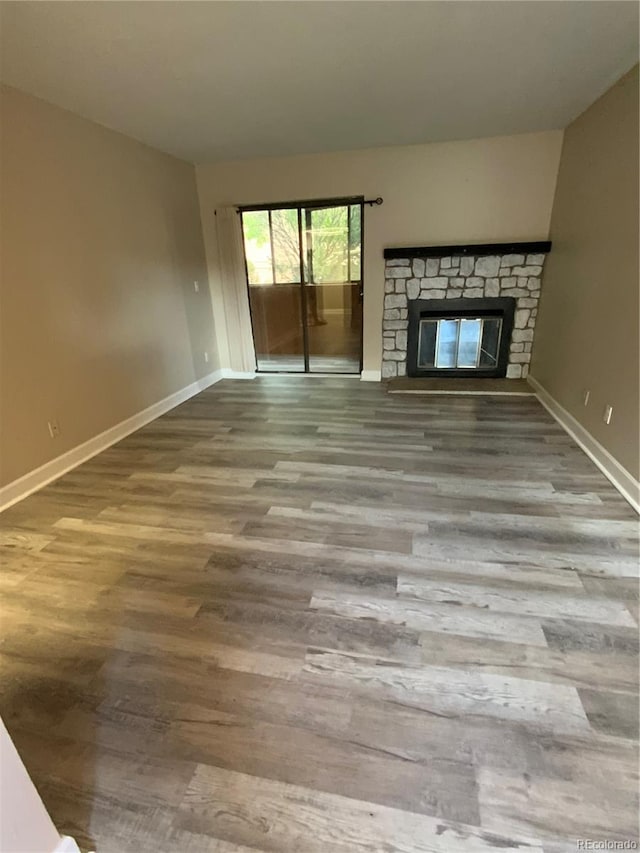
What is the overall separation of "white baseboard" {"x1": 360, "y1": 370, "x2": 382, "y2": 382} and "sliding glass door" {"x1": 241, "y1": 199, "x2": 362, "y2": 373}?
229 millimetres

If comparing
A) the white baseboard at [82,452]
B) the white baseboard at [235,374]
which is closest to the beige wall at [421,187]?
the white baseboard at [235,374]

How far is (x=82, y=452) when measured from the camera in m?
3.24

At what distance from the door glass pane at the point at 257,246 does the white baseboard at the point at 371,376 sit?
65.7 inches

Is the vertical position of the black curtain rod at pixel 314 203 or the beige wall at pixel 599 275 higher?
the black curtain rod at pixel 314 203

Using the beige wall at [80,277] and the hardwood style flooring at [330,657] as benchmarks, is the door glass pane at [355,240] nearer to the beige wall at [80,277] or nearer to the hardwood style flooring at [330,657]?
the beige wall at [80,277]

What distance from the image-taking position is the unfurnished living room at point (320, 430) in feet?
3.92

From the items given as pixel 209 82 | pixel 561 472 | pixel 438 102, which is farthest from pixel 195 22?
pixel 561 472

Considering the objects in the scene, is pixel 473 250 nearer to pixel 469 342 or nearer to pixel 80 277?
pixel 469 342

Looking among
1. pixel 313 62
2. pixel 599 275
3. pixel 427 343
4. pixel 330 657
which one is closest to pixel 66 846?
pixel 330 657

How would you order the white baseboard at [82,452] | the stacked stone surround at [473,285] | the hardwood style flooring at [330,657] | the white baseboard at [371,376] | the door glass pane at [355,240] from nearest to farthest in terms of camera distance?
the hardwood style flooring at [330,657] < the white baseboard at [82,452] < the stacked stone surround at [473,285] < the door glass pane at [355,240] < the white baseboard at [371,376]

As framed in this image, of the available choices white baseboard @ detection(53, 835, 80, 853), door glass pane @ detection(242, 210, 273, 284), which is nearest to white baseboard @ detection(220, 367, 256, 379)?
door glass pane @ detection(242, 210, 273, 284)

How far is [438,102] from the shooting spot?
10.2 feet

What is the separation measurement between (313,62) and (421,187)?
2.24 meters

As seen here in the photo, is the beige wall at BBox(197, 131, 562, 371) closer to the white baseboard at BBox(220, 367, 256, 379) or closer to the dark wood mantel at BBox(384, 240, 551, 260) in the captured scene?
the dark wood mantel at BBox(384, 240, 551, 260)
